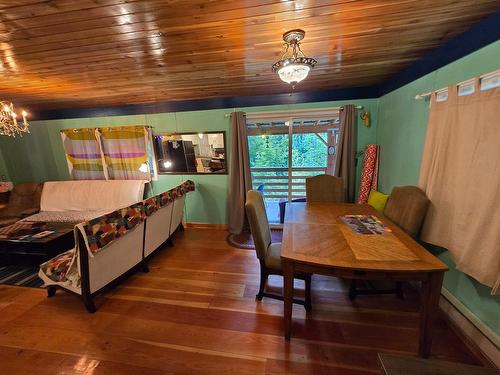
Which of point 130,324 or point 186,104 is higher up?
point 186,104

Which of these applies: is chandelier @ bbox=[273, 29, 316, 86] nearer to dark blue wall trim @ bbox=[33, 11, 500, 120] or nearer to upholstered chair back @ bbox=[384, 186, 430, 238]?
dark blue wall trim @ bbox=[33, 11, 500, 120]

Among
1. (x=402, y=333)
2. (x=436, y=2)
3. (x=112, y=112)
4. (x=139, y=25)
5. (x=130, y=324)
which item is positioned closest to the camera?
(x=436, y=2)

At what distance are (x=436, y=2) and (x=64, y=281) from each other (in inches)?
136

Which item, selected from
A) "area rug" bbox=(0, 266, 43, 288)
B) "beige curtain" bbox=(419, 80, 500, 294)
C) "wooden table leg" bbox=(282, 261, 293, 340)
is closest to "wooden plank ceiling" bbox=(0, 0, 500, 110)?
"beige curtain" bbox=(419, 80, 500, 294)

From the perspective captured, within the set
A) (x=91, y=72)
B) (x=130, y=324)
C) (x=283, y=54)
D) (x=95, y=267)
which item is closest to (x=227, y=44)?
(x=283, y=54)

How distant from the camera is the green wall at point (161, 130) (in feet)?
10.7

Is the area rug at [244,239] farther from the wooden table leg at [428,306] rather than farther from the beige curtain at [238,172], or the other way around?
the wooden table leg at [428,306]

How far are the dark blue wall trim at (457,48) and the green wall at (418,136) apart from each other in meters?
0.05

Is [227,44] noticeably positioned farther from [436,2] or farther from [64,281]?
[64,281]

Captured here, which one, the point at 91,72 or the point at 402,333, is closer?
the point at 402,333

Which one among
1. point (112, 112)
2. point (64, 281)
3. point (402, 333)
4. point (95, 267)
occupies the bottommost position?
point (402, 333)

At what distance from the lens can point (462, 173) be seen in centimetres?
141

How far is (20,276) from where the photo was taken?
242 centimetres

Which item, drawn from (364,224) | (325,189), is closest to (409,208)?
(364,224)
